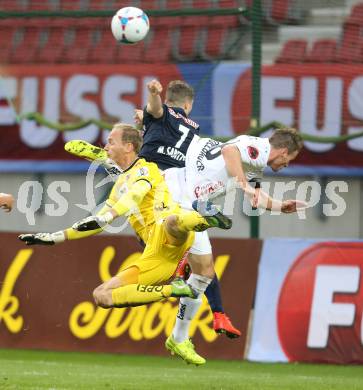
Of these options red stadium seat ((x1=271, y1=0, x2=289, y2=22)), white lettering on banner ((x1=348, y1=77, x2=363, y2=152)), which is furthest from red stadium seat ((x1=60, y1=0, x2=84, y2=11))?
white lettering on banner ((x1=348, y1=77, x2=363, y2=152))

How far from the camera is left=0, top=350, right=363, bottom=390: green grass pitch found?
9.42 meters

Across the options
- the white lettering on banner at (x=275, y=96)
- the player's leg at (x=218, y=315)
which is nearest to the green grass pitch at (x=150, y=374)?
the player's leg at (x=218, y=315)

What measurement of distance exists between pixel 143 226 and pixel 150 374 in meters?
1.89

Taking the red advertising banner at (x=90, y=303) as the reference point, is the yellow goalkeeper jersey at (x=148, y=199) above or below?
above

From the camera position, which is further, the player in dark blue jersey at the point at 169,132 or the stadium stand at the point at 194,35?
the stadium stand at the point at 194,35

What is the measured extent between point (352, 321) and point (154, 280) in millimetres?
3858

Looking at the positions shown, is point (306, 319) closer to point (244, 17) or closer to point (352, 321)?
point (352, 321)

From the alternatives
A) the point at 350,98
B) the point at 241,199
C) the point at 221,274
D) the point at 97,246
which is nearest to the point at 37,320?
the point at 97,246

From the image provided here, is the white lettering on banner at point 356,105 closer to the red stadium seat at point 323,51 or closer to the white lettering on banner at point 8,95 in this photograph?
the red stadium seat at point 323,51

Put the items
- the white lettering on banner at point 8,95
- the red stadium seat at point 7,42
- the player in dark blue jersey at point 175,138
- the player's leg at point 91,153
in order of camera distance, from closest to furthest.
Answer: the player in dark blue jersey at point 175,138 < the player's leg at point 91,153 < the white lettering on banner at point 8,95 < the red stadium seat at point 7,42

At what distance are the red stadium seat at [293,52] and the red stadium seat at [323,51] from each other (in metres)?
0.16

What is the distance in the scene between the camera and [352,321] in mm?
12195

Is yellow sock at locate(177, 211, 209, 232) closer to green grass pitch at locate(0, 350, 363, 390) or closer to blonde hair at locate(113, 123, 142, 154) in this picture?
blonde hair at locate(113, 123, 142, 154)

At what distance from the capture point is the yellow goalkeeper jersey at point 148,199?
9289 millimetres
